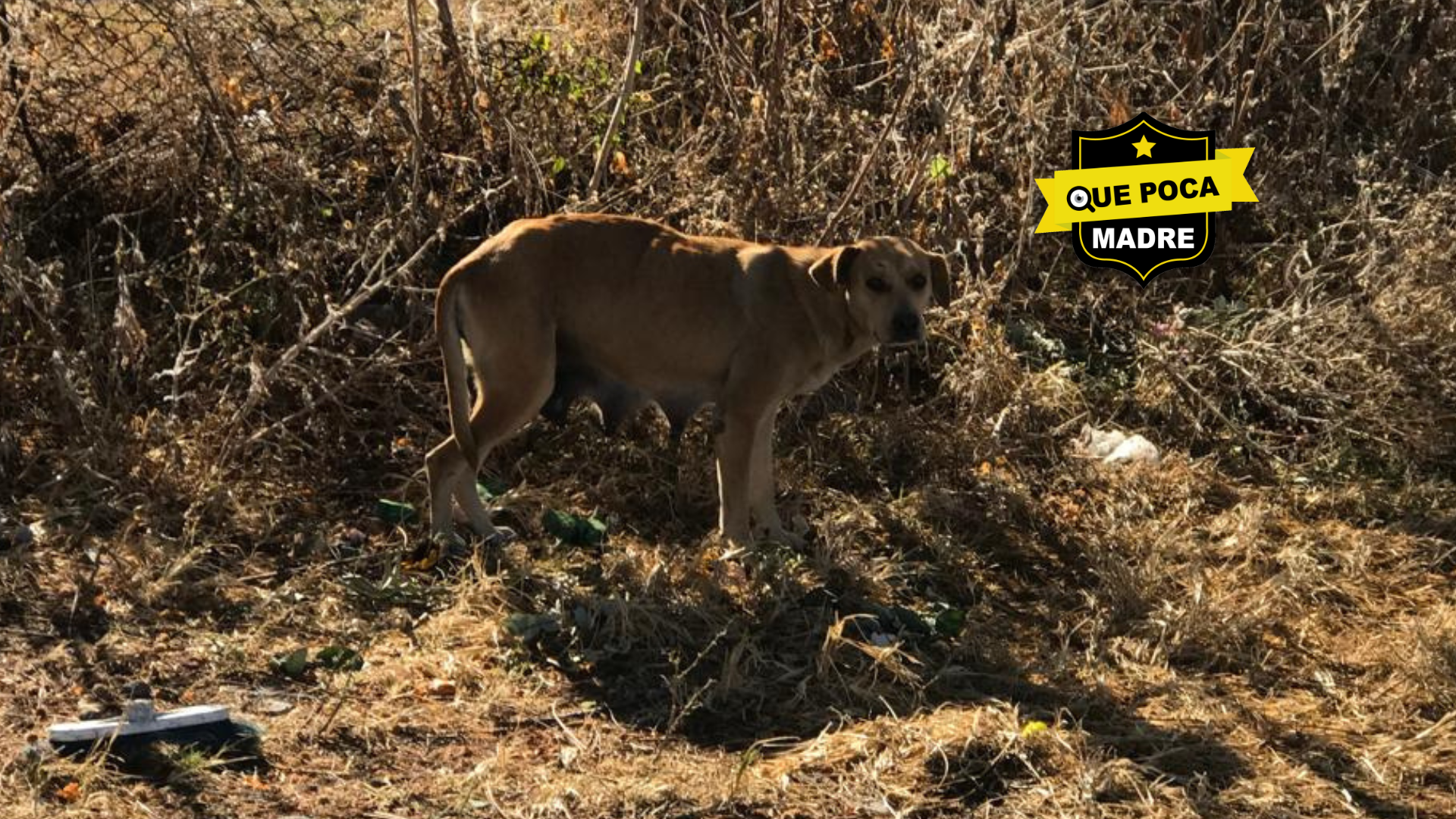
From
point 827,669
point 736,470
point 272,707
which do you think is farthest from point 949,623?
point 272,707

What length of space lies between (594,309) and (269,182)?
2.02m

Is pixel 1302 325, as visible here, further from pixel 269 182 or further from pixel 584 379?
pixel 269 182

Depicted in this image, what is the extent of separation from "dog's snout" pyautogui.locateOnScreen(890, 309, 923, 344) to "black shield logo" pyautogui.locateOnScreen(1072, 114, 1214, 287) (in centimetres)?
231

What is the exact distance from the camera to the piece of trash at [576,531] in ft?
23.0

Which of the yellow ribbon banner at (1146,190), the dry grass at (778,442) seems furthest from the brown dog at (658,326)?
the yellow ribbon banner at (1146,190)

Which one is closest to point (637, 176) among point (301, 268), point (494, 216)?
point (494, 216)

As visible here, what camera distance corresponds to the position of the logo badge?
8.66 m

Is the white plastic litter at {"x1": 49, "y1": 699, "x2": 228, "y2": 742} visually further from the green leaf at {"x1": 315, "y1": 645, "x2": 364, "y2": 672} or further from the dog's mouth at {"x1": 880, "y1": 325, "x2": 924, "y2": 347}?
the dog's mouth at {"x1": 880, "y1": 325, "x2": 924, "y2": 347}

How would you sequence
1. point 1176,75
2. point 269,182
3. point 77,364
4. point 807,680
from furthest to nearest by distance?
point 1176,75
point 269,182
point 77,364
point 807,680

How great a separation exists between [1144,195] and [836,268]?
2.57 metres

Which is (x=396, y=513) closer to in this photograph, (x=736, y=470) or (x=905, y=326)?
(x=736, y=470)

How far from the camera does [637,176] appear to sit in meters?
8.47

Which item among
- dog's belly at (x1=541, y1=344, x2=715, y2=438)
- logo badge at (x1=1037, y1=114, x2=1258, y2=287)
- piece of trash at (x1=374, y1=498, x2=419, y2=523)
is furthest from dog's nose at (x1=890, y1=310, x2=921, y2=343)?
Answer: logo badge at (x1=1037, y1=114, x2=1258, y2=287)

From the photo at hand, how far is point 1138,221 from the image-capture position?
8727mm
